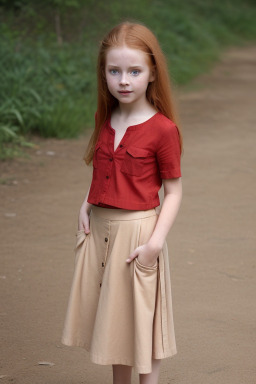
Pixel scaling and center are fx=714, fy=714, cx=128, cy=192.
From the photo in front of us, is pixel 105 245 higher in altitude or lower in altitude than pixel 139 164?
lower

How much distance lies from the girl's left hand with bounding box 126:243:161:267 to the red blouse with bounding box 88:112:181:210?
0.15m

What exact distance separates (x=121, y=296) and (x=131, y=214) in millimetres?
290

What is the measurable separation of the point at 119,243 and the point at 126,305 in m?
0.22

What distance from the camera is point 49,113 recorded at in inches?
328

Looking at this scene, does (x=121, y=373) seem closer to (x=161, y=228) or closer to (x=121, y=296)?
(x=121, y=296)

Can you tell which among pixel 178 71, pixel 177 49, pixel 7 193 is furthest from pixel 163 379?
pixel 177 49

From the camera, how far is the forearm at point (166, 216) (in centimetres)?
245

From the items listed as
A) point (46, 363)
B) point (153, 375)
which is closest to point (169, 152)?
point (153, 375)

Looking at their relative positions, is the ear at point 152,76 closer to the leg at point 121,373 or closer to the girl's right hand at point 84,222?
the girl's right hand at point 84,222

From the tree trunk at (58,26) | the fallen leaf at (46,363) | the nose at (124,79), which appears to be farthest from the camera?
the tree trunk at (58,26)

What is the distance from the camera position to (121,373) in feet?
8.87

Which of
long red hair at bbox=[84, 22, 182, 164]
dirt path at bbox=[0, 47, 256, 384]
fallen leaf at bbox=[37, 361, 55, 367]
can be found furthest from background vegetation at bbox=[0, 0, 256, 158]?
fallen leaf at bbox=[37, 361, 55, 367]

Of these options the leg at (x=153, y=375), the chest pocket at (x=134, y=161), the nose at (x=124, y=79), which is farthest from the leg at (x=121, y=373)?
the nose at (x=124, y=79)

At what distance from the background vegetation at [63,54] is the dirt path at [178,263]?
42 cm
